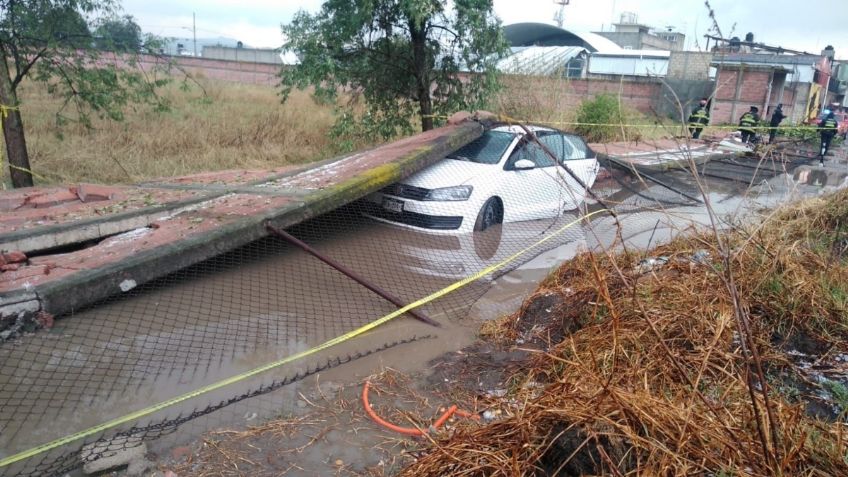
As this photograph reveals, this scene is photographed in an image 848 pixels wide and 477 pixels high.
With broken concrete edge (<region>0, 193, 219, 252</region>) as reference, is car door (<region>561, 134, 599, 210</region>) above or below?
above

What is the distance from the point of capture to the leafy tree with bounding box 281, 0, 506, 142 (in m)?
9.81

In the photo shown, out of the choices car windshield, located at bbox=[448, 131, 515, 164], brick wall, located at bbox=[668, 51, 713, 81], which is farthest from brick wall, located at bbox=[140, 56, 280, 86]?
car windshield, located at bbox=[448, 131, 515, 164]

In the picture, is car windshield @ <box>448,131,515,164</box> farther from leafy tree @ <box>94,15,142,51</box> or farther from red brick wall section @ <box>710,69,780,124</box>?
red brick wall section @ <box>710,69,780,124</box>

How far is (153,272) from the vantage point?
15.5 ft

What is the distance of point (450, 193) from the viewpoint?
7176 mm

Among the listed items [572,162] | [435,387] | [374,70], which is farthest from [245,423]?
[374,70]

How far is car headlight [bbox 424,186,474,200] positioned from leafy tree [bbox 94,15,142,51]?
5.23m

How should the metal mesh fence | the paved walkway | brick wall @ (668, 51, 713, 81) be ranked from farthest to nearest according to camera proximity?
1. brick wall @ (668, 51, 713, 81)
2. the paved walkway
3. the metal mesh fence

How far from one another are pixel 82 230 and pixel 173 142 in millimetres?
6504

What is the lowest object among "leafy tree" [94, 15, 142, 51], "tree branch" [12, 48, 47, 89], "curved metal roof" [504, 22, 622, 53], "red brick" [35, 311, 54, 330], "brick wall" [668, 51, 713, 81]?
"red brick" [35, 311, 54, 330]

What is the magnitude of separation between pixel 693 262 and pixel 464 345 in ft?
7.21

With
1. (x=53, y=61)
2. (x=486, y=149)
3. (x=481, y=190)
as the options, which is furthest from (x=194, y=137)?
(x=481, y=190)

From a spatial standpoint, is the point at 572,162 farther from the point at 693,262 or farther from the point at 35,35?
the point at 35,35

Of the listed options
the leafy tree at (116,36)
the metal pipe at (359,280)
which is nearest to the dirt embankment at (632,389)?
the metal pipe at (359,280)
